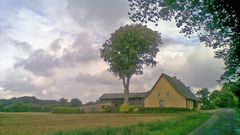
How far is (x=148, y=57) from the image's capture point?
3024 inches

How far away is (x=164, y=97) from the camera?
86.2 metres

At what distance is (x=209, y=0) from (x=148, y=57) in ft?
217

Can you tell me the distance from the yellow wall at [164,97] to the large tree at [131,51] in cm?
1088

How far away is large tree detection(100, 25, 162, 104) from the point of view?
2992 inches

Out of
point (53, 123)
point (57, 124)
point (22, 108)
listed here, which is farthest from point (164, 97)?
point (57, 124)

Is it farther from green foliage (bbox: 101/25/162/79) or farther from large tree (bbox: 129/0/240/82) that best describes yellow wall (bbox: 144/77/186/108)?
large tree (bbox: 129/0/240/82)

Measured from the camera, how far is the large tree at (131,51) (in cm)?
7600

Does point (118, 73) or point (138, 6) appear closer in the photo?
point (138, 6)

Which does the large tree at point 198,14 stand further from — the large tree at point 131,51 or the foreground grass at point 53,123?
the large tree at point 131,51

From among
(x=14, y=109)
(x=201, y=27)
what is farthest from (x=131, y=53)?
(x=201, y=27)

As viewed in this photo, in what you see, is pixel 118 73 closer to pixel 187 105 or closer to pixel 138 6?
pixel 187 105

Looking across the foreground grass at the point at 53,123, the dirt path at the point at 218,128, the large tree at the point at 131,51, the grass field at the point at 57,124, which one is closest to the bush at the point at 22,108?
the large tree at the point at 131,51

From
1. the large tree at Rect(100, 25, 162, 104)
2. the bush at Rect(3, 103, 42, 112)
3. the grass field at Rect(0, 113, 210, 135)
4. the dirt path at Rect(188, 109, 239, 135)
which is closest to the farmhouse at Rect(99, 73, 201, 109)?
the large tree at Rect(100, 25, 162, 104)

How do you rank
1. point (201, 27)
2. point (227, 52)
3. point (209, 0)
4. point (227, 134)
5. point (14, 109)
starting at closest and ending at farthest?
point (209, 0) < point (201, 27) < point (227, 134) < point (227, 52) < point (14, 109)
